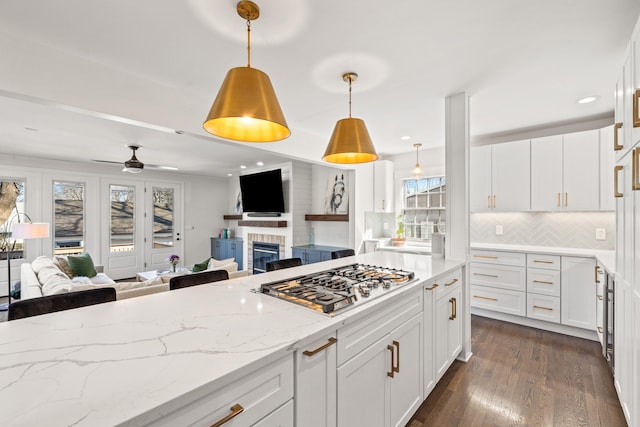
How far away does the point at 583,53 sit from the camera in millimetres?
2029

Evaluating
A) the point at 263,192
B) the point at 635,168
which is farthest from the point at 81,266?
the point at 635,168

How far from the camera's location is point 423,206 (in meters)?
4.92

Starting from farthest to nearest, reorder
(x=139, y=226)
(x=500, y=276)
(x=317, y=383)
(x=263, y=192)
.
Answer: (x=139, y=226) < (x=263, y=192) < (x=500, y=276) < (x=317, y=383)

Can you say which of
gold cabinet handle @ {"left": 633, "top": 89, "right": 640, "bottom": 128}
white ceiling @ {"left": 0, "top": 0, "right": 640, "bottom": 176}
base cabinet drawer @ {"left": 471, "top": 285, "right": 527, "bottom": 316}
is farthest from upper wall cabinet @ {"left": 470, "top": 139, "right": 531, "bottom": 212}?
gold cabinet handle @ {"left": 633, "top": 89, "right": 640, "bottom": 128}

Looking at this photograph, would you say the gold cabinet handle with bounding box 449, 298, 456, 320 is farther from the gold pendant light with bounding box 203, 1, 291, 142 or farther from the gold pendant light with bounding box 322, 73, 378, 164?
the gold pendant light with bounding box 203, 1, 291, 142

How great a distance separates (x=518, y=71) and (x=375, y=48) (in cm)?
123

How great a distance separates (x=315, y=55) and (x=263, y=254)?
→ 4823 mm

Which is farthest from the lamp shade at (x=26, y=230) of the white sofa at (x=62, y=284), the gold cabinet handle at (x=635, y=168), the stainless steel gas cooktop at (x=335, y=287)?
the gold cabinet handle at (x=635, y=168)

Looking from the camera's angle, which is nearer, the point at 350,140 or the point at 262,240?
the point at 350,140

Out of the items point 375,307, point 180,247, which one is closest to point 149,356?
point 375,307

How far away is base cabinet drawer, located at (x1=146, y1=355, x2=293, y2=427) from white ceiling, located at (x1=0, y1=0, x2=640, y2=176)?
1.73m

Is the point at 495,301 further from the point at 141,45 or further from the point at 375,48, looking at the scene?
the point at 141,45

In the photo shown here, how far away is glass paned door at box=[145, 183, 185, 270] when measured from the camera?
677 centimetres

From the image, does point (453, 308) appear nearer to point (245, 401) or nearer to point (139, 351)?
point (245, 401)
